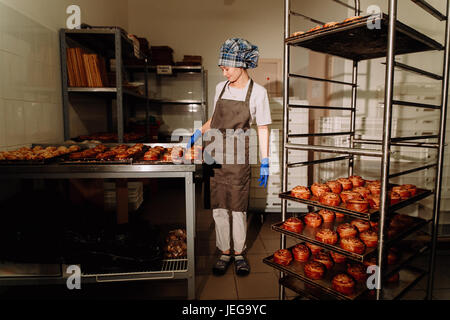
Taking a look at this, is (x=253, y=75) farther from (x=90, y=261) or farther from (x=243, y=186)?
(x=90, y=261)

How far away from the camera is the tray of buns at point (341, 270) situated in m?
1.25

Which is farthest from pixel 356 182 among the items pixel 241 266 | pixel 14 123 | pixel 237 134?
pixel 14 123

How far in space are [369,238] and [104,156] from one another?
1.57 meters

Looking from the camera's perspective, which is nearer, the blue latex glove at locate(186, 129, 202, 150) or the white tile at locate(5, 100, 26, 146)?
Result: the white tile at locate(5, 100, 26, 146)

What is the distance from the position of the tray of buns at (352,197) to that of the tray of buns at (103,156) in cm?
96

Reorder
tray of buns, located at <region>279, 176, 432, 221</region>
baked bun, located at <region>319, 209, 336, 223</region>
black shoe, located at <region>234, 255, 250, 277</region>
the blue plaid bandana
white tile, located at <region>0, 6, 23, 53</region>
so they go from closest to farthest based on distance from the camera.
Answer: tray of buns, located at <region>279, 176, 432, 221</region>
baked bun, located at <region>319, 209, 336, 223</region>
white tile, located at <region>0, 6, 23, 53</region>
the blue plaid bandana
black shoe, located at <region>234, 255, 250, 277</region>

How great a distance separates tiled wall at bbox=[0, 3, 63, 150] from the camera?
1845mm

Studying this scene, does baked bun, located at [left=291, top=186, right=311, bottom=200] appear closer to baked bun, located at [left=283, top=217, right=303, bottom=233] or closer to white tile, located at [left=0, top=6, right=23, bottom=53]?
baked bun, located at [left=283, top=217, right=303, bottom=233]

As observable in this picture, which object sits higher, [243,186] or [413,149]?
[413,149]

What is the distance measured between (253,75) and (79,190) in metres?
3.44

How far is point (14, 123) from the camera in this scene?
1934 mm

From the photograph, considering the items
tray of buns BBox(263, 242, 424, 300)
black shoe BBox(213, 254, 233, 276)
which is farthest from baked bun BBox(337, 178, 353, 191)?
black shoe BBox(213, 254, 233, 276)
